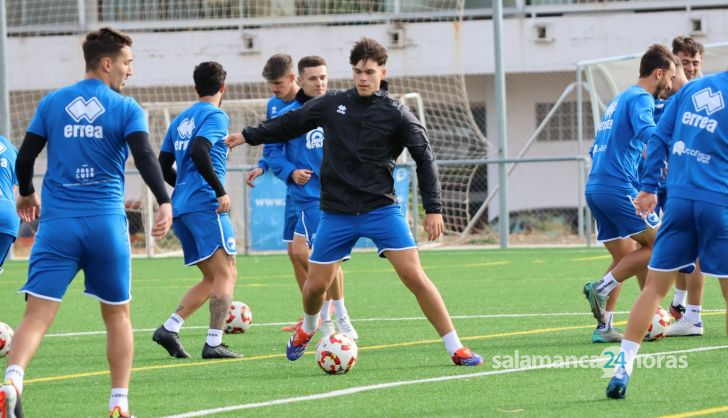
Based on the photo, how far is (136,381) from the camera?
7715mm

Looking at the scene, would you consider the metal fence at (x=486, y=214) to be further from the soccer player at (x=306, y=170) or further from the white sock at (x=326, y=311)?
the white sock at (x=326, y=311)

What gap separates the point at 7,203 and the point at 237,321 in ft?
7.06

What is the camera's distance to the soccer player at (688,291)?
9.23 m

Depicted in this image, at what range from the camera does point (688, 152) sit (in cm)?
658

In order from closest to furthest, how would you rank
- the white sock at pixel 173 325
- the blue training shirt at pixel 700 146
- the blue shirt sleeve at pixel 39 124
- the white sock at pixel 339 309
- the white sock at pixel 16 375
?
the white sock at pixel 16 375 → the blue shirt sleeve at pixel 39 124 → the blue training shirt at pixel 700 146 → the white sock at pixel 173 325 → the white sock at pixel 339 309

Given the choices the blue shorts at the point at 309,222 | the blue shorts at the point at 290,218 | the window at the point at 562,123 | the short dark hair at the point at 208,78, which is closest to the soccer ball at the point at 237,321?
the blue shorts at the point at 290,218

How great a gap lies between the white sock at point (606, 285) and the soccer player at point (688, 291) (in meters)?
0.63

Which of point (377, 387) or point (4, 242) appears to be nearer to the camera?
point (377, 387)

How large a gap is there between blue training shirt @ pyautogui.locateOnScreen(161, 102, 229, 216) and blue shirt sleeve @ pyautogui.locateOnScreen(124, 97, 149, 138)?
8.59 feet

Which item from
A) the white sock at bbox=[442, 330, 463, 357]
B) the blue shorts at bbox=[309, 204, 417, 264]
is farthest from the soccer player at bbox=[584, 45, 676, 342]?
the blue shorts at bbox=[309, 204, 417, 264]

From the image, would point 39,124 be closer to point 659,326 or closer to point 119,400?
point 119,400

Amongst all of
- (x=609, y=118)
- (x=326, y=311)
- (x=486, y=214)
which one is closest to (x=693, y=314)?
(x=609, y=118)

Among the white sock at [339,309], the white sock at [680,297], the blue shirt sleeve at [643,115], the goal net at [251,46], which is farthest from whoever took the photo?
the goal net at [251,46]

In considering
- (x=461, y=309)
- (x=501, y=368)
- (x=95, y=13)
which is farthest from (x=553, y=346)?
(x=95, y=13)
